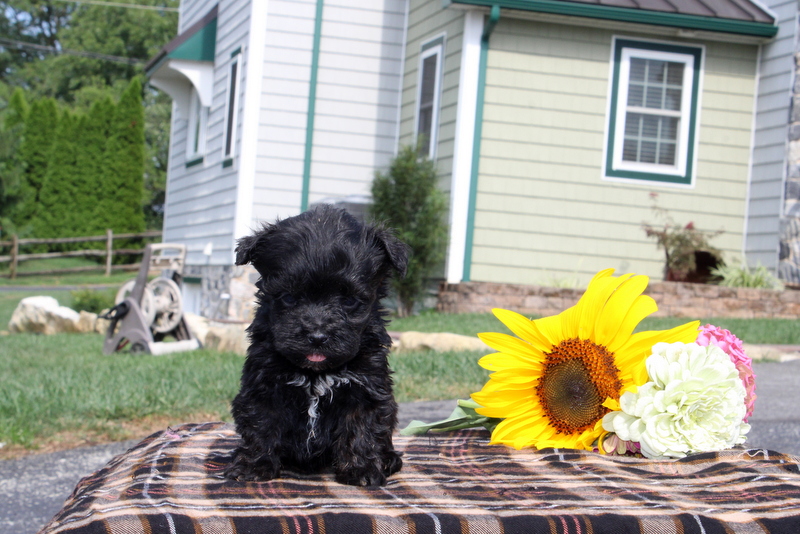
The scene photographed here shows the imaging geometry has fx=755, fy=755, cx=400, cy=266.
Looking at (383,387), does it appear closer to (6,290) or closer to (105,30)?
(6,290)

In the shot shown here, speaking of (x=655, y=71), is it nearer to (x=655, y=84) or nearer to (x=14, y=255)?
(x=655, y=84)

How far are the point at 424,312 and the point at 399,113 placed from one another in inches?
161

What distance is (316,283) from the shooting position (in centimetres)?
214

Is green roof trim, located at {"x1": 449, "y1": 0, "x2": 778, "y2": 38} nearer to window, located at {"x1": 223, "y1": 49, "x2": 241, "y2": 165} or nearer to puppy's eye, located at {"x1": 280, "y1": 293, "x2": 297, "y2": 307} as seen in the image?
window, located at {"x1": 223, "y1": 49, "x2": 241, "y2": 165}

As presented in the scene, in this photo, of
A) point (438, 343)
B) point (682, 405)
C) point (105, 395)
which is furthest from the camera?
point (438, 343)

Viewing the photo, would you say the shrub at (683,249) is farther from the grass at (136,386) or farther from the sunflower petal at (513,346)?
the sunflower petal at (513,346)

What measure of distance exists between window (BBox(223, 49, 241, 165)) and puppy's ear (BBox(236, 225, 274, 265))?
459 inches

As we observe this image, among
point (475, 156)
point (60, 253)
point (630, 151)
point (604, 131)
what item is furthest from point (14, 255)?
point (630, 151)

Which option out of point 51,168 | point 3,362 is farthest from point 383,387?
point 51,168

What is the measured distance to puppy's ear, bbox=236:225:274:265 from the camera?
7.50ft

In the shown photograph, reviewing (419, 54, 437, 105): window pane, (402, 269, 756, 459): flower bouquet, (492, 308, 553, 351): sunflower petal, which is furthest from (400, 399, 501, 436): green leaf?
(419, 54, 437, 105): window pane

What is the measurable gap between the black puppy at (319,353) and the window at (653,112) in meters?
10.1

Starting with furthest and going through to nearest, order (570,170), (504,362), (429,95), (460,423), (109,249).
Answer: (109,249)
(429,95)
(570,170)
(460,423)
(504,362)

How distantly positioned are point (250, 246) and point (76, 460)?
282 centimetres
